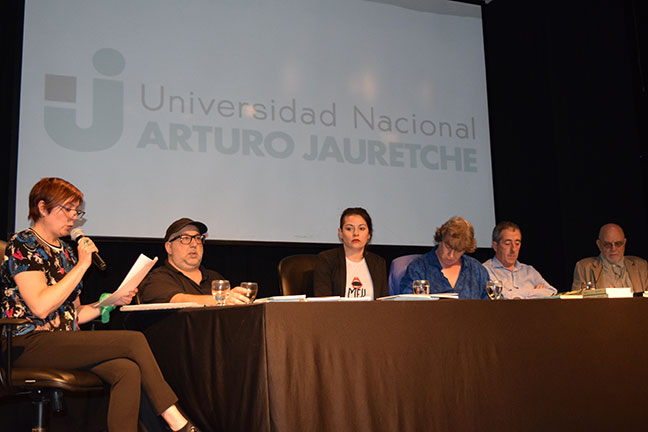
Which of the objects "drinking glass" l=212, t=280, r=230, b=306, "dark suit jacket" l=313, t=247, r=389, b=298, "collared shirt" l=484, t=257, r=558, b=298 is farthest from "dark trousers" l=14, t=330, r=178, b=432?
"collared shirt" l=484, t=257, r=558, b=298

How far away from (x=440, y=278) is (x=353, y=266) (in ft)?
1.60

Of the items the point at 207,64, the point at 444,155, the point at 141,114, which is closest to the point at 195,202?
the point at 141,114

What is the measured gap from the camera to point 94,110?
406cm

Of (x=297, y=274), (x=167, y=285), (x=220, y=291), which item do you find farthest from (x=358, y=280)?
(x=220, y=291)

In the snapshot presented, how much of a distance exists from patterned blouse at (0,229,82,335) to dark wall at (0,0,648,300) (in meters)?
2.67

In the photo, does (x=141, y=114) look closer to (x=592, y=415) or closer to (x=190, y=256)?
(x=190, y=256)

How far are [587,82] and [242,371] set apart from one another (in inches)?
170

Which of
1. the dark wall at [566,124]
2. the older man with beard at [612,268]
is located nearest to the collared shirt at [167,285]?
the dark wall at [566,124]

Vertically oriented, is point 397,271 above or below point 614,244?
below

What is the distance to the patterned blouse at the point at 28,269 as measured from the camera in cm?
237

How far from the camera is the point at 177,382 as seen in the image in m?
2.27

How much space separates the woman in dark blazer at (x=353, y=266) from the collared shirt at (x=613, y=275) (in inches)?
64.4

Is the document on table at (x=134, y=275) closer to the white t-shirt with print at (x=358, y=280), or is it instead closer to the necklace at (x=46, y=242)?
the necklace at (x=46, y=242)

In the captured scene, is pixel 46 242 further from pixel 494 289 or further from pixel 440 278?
pixel 440 278
